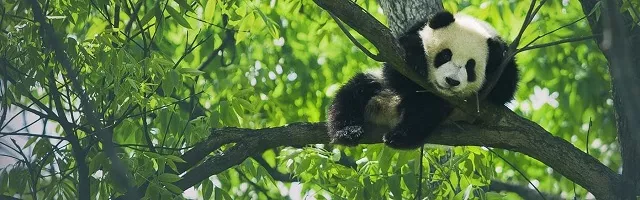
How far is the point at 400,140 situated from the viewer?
4.84 metres

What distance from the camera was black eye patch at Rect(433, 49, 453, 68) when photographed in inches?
199

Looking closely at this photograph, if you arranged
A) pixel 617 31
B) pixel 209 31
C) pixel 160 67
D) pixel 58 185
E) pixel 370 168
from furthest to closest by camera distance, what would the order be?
1. pixel 209 31
2. pixel 370 168
3. pixel 160 67
4. pixel 58 185
5. pixel 617 31

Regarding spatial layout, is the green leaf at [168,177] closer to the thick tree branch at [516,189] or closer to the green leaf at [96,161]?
the green leaf at [96,161]

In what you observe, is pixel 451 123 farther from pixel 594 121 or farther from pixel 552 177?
pixel 552 177

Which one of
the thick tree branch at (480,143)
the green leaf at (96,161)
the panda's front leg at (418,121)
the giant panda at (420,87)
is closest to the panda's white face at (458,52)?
the giant panda at (420,87)

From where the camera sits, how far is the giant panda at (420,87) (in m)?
4.79

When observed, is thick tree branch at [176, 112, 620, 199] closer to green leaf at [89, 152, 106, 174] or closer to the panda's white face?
the panda's white face

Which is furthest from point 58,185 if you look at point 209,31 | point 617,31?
point 209,31

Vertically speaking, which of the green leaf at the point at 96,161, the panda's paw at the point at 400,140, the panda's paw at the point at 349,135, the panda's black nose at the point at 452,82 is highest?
the panda's black nose at the point at 452,82

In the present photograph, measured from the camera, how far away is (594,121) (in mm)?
8078

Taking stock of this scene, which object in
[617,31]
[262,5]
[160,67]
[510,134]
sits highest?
[262,5]

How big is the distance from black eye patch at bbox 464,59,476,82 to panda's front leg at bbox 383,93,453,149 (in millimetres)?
214

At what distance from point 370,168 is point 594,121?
10.7ft

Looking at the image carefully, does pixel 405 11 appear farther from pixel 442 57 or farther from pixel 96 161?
pixel 96 161
